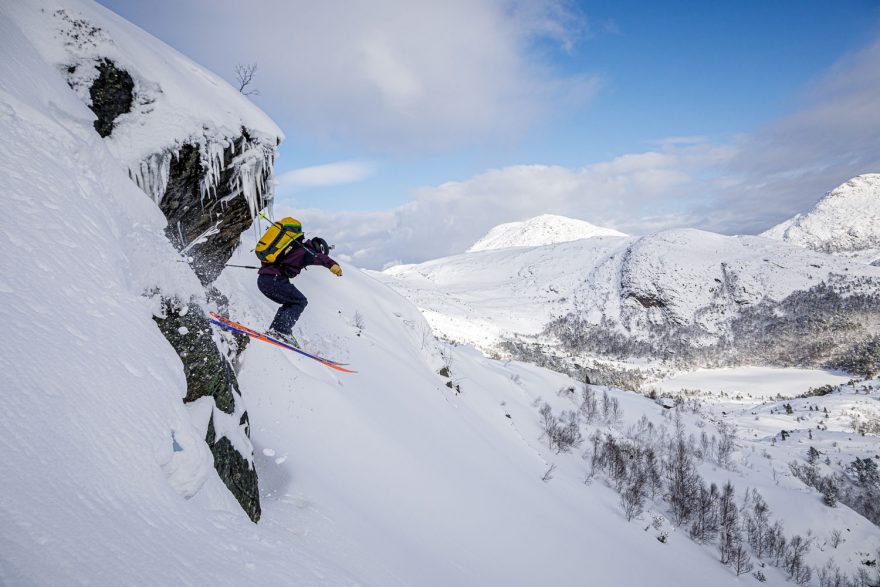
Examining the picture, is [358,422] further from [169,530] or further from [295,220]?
[169,530]

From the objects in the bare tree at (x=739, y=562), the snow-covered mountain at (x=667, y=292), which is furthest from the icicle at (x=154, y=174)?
the snow-covered mountain at (x=667, y=292)

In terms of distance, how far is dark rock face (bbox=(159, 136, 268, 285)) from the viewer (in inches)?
259

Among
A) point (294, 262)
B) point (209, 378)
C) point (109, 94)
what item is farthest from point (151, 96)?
point (209, 378)

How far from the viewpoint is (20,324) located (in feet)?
7.80

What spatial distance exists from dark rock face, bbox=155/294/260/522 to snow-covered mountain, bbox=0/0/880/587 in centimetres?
2

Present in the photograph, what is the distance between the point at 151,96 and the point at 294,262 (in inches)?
133

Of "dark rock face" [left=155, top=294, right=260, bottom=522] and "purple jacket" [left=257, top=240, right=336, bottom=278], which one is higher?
"purple jacket" [left=257, top=240, right=336, bottom=278]

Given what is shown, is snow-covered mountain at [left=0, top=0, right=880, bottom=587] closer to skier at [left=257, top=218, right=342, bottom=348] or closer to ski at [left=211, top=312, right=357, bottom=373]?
ski at [left=211, top=312, right=357, bottom=373]

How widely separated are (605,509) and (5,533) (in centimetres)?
1596

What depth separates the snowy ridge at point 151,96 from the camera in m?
5.23

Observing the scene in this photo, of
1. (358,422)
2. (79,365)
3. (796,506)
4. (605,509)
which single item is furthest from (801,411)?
(79,365)

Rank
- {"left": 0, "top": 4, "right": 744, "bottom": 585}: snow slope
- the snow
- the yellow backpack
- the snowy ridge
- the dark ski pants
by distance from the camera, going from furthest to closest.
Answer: the snow < the dark ski pants < the yellow backpack < the snowy ridge < {"left": 0, "top": 4, "right": 744, "bottom": 585}: snow slope

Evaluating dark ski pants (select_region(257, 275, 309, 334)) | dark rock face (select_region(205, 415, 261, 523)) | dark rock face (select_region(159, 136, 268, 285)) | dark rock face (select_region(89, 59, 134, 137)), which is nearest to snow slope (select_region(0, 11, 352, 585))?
dark rock face (select_region(205, 415, 261, 523))

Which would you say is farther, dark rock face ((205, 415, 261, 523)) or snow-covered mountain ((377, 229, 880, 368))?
snow-covered mountain ((377, 229, 880, 368))
